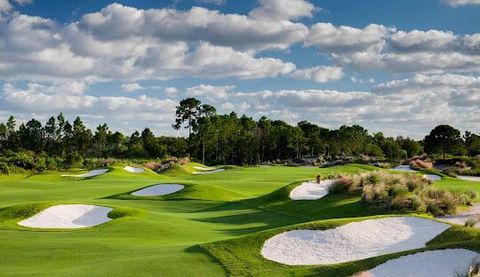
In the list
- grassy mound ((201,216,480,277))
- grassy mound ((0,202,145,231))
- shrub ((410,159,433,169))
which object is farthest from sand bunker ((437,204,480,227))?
shrub ((410,159,433,169))

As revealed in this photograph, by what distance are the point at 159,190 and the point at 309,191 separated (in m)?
9.74

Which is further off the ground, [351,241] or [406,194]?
[406,194]

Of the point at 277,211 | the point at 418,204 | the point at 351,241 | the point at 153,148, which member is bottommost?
the point at 277,211

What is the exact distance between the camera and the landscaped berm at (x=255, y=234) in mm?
12148

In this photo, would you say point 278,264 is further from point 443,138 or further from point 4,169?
point 443,138

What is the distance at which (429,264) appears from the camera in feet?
38.1

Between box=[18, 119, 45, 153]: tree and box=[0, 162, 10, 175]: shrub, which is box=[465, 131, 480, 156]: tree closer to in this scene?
box=[0, 162, 10, 175]: shrub

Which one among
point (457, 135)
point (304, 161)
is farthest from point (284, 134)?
point (457, 135)

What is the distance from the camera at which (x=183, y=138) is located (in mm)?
114625

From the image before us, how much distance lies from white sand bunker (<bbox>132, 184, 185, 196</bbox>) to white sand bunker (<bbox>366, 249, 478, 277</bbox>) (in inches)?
899

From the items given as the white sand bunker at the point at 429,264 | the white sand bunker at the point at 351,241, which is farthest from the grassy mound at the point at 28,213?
the white sand bunker at the point at 429,264

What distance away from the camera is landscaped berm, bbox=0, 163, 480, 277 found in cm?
1215

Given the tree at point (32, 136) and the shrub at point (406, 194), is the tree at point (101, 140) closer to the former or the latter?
the tree at point (32, 136)

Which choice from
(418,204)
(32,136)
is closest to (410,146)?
(32,136)
